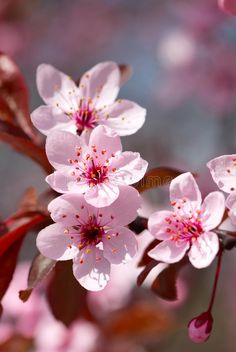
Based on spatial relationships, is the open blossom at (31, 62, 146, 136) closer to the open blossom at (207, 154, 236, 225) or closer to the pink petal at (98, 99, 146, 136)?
the pink petal at (98, 99, 146, 136)

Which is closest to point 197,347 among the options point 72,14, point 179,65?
point 179,65

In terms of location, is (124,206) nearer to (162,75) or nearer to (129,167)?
(129,167)

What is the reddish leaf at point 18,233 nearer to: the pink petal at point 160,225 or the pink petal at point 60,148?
the pink petal at point 60,148

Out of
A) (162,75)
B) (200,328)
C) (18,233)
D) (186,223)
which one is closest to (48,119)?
(18,233)

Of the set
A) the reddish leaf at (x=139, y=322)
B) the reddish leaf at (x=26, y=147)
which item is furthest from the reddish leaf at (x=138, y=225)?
the reddish leaf at (x=139, y=322)

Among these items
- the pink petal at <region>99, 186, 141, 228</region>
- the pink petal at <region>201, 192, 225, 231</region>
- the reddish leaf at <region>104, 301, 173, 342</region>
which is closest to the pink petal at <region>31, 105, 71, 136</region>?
the pink petal at <region>99, 186, 141, 228</region>

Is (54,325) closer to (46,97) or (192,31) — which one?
(46,97)

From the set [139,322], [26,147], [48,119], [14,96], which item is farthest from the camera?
[139,322]
